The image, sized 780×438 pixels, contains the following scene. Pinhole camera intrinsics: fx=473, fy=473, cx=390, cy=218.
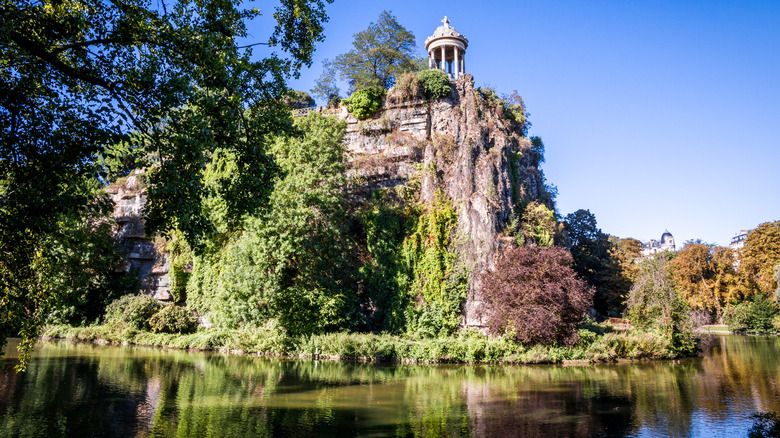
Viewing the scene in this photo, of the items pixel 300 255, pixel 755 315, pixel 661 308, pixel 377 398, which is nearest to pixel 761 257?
pixel 755 315

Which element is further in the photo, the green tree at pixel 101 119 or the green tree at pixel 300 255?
the green tree at pixel 300 255

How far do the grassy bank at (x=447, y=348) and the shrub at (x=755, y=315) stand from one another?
23757mm

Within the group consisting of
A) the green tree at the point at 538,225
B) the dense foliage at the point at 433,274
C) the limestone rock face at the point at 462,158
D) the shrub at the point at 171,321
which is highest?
the limestone rock face at the point at 462,158

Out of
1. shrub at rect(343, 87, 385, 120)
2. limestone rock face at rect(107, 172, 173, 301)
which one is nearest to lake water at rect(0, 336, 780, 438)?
limestone rock face at rect(107, 172, 173, 301)

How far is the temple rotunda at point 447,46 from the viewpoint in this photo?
116 feet

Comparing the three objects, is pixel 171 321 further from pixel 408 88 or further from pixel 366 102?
pixel 408 88

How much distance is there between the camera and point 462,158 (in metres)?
29.4

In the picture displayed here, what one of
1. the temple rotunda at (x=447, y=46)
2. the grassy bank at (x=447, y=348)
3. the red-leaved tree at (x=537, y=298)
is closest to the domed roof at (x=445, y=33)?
the temple rotunda at (x=447, y=46)

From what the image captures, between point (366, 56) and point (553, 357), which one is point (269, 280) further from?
point (366, 56)

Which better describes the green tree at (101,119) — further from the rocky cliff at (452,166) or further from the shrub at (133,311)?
the shrub at (133,311)

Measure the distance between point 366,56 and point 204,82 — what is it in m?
29.9

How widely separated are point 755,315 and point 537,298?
30.0 metres

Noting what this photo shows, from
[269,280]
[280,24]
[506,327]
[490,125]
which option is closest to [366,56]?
[490,125]

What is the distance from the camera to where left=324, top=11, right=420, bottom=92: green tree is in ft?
123
